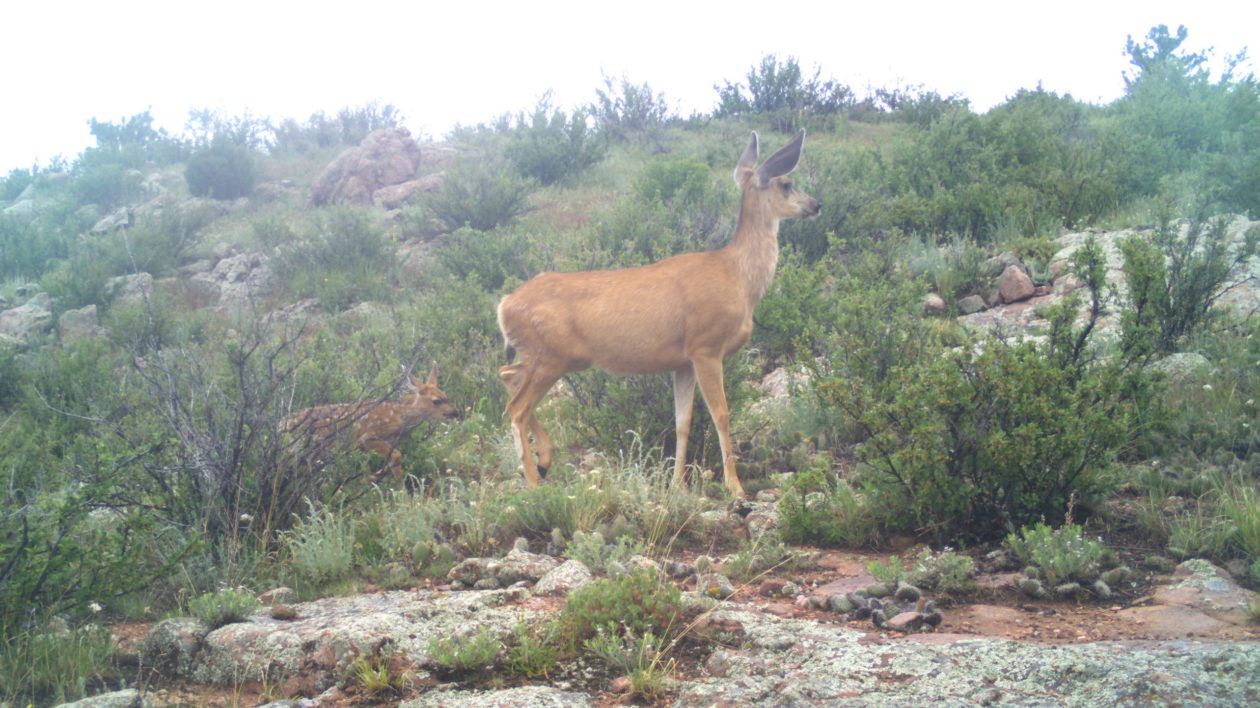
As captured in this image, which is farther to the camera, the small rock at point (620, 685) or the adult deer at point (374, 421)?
the adult deer at point (374, 421)

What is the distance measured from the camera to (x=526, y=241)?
16609mm

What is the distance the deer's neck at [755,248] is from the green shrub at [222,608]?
4.84 metres

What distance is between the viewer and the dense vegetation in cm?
556

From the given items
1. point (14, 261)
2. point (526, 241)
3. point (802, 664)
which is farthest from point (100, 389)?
point (14, 261)

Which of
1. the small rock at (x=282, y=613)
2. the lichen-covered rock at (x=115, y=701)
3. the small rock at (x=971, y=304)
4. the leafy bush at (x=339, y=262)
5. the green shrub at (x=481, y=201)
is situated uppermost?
the green shrub at (x=481, y=201)

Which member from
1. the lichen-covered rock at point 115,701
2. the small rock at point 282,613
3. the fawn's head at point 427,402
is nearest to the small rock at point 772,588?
the small rock at point 282,613

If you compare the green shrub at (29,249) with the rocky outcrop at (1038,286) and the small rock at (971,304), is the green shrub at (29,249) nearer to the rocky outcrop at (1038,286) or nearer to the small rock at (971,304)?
the small rock at (971,304)

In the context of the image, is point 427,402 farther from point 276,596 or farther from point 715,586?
point 715,586

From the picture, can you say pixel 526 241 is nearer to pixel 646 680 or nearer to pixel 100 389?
pixel 100 389

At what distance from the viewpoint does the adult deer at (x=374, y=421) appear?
6.75 meters

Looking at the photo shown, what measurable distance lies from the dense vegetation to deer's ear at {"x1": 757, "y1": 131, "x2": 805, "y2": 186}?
1.36 metres

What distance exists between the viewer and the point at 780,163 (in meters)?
8.62

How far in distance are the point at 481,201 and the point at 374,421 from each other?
11752mm

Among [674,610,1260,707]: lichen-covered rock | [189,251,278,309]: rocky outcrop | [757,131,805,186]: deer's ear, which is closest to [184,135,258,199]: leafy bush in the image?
[189,251,278,309]: rocky outcrop
